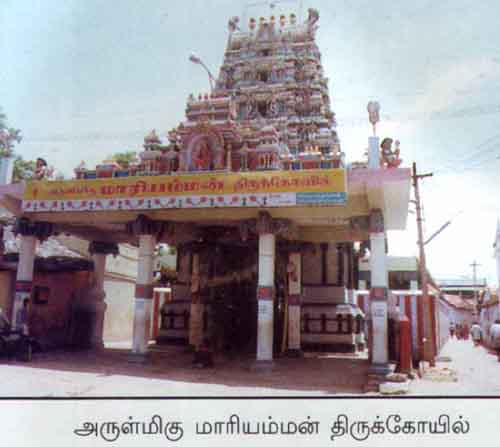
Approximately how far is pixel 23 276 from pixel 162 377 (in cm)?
659

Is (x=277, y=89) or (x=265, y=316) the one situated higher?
(x=277, y=89)

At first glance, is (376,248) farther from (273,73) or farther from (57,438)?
(273,73)

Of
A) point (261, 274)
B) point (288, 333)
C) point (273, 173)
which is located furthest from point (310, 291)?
point (273, 173)

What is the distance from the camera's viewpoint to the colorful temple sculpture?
13.0m

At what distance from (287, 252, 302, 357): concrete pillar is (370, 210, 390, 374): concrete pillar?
5123 millimetres

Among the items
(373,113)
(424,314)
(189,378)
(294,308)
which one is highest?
(373,113)

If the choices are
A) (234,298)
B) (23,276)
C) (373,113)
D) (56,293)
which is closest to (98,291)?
(56,293)

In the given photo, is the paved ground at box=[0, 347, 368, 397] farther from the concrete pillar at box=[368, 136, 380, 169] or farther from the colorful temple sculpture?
the concrete pillar at box=[368, 136, 380, 169]

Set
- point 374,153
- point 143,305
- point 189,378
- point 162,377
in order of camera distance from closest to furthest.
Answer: point 162,377 → point 189,378 → point 374,153 → point 143,305

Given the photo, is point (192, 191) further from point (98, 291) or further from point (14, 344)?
point (98, 291)

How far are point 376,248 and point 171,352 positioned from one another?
9.40 metres

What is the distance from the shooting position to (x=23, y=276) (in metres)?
15.5

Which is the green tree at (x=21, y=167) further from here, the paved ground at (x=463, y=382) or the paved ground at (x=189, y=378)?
the paved ground at (x=463, y=382)

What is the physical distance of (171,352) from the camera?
1852 cm
